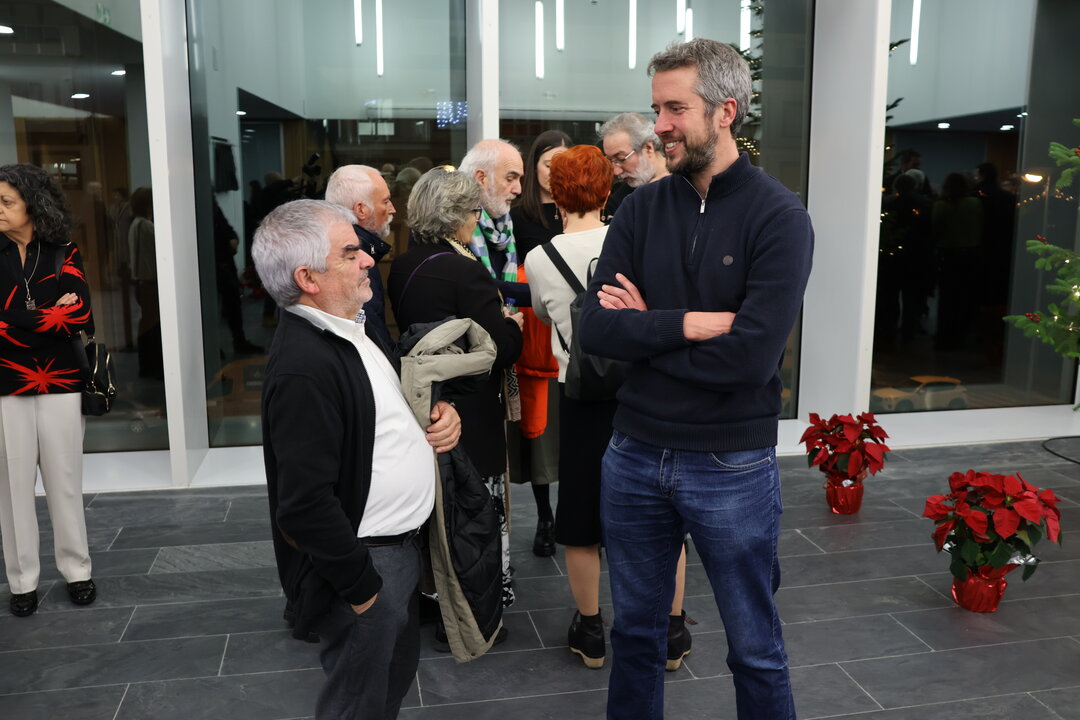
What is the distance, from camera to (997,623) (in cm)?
378

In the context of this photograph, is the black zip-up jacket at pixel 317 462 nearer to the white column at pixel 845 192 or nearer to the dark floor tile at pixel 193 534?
the dark floor tile at pixel 193 534

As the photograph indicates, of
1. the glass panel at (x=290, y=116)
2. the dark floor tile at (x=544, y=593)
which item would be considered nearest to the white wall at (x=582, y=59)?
the glass panel at (x=290, y=116)

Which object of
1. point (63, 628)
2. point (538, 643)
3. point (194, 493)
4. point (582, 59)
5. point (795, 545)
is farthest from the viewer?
point (582, 59)

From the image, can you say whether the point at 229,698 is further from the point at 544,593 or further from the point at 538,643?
the point at 544,593

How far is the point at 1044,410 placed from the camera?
7.16m

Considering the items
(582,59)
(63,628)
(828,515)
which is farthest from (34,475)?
(582,59)

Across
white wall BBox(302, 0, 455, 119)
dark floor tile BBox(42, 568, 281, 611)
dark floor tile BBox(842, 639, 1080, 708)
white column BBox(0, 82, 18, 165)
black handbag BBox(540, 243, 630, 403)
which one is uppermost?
white wall BBox(302, 0, 455, 119)

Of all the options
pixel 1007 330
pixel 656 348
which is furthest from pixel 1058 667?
pixel 1007 330

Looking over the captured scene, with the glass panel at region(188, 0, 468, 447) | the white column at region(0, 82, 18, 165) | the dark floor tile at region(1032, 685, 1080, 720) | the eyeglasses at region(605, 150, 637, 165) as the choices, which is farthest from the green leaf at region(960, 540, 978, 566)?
the white column at region(0, 82, 18, 165)

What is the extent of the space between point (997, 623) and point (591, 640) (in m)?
1.63

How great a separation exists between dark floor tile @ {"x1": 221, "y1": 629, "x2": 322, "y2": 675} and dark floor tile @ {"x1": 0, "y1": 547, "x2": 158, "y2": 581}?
36.6 inches

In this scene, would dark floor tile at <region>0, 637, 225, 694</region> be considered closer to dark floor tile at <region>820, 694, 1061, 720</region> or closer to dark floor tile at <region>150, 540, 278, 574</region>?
dark floor tile at <region>150, 540, 278, 574</region>

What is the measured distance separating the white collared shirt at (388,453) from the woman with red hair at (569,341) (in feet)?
3.17

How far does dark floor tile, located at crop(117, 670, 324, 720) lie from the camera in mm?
3119
